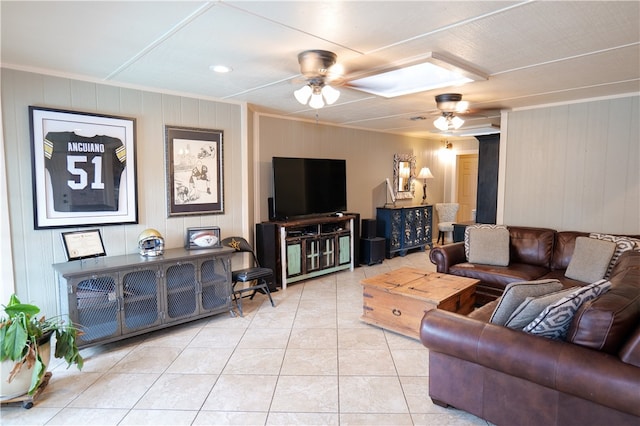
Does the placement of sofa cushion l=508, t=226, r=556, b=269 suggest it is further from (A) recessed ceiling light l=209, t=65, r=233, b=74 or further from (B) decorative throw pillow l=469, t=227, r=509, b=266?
(A) recessed ceiling light l=209, t=65, r=233, b=74

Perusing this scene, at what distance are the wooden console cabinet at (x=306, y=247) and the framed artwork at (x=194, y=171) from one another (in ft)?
2.72

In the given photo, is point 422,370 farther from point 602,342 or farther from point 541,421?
point 602,342

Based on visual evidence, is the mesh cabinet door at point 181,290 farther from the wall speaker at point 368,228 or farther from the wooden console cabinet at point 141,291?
the wall speaker at point 368,228

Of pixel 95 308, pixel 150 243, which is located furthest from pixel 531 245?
pixel 95 308

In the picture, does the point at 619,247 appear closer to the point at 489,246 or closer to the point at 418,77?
the point at 489,246

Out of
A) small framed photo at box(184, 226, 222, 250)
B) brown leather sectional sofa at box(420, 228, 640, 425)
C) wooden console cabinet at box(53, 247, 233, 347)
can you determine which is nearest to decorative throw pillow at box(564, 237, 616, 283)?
brown leather sectional sofa at box(420, 228, 640, 425)

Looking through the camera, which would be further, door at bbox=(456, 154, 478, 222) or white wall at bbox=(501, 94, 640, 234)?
door at bbox=(456, 154, 478, 222)

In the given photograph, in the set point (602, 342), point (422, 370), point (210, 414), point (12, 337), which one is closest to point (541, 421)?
point (602, 342)

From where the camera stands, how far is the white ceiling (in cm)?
193

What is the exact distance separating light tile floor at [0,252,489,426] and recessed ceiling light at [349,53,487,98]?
2283 millimetres

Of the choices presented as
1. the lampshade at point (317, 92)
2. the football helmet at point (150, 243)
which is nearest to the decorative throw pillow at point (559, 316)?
the lampshade at point (317, 92)

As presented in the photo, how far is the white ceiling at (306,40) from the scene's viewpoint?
6.33 ft

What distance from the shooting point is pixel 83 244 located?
3191 millimetres

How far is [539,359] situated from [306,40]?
2.23 m
